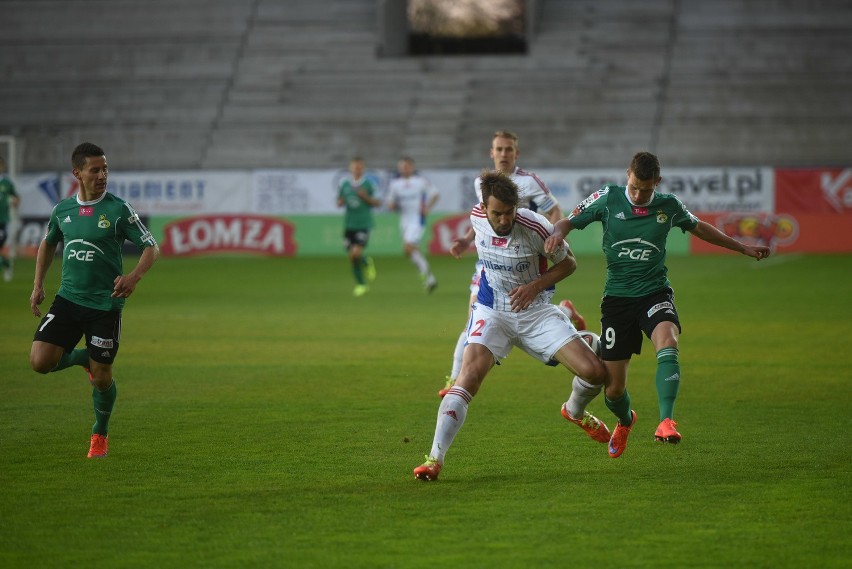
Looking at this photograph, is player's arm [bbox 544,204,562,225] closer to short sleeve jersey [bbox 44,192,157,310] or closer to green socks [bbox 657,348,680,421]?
green socks [bbox 657,348,680,421]

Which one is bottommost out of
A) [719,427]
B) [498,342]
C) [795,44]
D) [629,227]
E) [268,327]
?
[268,327]

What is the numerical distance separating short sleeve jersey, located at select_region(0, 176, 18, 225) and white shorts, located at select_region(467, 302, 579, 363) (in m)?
18.0

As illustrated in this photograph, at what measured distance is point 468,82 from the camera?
38250 mm

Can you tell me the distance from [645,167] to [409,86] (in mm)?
30818

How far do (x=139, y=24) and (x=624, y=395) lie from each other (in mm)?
35718

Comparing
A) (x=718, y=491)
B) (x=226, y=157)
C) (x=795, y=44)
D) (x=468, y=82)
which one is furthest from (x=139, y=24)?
(x=718, y=491)

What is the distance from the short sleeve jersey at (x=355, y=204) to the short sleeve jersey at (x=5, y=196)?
650cm

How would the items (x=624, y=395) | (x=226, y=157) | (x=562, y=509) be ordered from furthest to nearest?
(x=226, y=157) < (x=624, y=395) < (x=562, y=509)

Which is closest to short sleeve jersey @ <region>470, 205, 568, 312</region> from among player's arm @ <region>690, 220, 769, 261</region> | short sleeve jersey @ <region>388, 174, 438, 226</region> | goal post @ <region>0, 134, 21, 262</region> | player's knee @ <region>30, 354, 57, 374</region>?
player's arm @ <region>690, 220, 769, 261</region>

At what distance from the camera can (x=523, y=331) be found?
25.0 feet

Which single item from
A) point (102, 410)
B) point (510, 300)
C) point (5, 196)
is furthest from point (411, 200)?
point (510, 300)

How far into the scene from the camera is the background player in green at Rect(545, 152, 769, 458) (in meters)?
8.17

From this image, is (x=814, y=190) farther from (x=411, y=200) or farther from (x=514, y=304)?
(x=514, y=304)

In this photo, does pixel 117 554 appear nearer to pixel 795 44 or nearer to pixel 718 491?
pixel 718 491
